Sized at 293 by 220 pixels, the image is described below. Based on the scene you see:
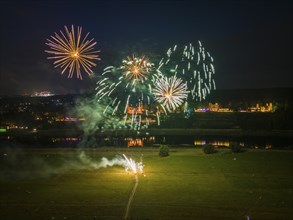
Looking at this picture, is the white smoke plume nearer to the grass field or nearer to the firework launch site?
the firework launch site

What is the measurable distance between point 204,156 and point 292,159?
5707mm

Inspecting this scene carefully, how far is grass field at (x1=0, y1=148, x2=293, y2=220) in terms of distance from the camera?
11820 millimetres

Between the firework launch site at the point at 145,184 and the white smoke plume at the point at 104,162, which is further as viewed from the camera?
the white smoke plume at the point at 104,162

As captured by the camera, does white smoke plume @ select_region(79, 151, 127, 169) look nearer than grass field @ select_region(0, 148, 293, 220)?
No

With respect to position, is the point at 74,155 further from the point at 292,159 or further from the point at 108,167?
the point at 292,159

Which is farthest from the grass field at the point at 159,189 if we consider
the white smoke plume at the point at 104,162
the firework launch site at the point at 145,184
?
the white smoke plume at the point at 104,162

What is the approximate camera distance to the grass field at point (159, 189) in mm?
11820

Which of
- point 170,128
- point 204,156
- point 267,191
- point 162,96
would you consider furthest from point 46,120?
point 267,191

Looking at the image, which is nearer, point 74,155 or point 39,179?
point 39,179

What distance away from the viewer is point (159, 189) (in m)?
14.8

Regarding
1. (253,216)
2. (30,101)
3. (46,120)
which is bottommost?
(253,216)

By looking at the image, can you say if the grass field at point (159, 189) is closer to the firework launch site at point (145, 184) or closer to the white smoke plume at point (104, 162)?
the firework launch site at point (145, 184)

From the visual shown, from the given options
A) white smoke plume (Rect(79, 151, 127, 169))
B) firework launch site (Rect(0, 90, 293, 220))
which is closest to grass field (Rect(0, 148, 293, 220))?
firework launch site (Rect(0, 90, 293, 220))

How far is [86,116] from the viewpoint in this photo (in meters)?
65.6
